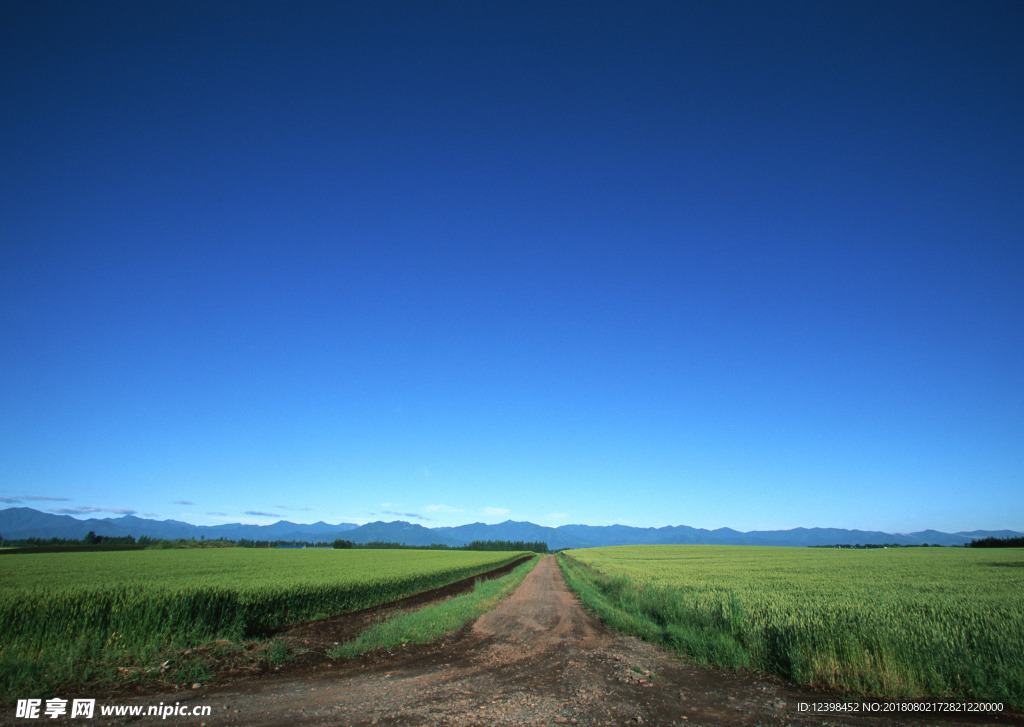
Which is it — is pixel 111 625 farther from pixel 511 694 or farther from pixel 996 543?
pixel 996 543

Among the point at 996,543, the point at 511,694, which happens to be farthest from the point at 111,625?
the point at 996,543

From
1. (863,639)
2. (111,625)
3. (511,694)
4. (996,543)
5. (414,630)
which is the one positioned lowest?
(996,543)

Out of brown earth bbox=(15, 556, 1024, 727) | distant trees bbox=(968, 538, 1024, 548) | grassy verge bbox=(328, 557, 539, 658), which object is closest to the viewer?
brown earth bbox=(15, 556, 1024, 727)

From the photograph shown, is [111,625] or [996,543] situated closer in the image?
[111,625]

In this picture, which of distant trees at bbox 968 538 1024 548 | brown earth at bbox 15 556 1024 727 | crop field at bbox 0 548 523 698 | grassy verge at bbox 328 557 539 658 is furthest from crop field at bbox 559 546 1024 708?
distant trees at bbox 968 538 1024 548

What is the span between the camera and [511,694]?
8062 millimetres

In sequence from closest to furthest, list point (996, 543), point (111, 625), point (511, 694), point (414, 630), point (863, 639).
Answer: point (511, 694)
point (863, 639)
point (111, 625)
point (414, 630)
point (996, 543)

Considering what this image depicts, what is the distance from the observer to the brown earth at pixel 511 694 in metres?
6.82

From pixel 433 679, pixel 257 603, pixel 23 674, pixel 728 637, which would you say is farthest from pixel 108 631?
pixel 728 637

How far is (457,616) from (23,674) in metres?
11.6

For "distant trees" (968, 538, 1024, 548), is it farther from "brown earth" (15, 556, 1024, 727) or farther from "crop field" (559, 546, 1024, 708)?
"brown earth" (15, 556, 1024, 727)

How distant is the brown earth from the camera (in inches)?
269

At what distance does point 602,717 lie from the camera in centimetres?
698

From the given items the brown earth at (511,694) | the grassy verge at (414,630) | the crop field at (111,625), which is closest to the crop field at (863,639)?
the brown earth at (511,694)
